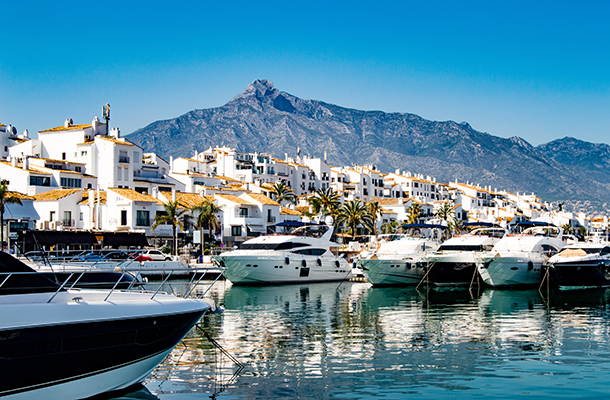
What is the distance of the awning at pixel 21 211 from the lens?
66500 millimetres

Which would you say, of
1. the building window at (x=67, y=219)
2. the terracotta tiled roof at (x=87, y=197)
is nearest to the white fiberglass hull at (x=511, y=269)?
the terracotta tiled roof at (x=87, y=197)

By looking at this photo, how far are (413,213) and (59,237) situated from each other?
69.6 m

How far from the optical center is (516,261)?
155 feet

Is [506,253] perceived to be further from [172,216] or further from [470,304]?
[172,216]

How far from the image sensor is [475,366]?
59.3 feet

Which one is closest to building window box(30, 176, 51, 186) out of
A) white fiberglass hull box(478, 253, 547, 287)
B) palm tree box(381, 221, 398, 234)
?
palm tree box(381, 221, 398, 234)

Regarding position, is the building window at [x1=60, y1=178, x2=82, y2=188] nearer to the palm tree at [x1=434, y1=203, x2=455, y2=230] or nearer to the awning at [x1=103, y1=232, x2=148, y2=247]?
the awning at [x1=103, y1=232, x2=148, y2=247]

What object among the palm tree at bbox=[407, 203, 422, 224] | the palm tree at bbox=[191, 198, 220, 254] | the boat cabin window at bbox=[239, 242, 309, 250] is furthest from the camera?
the palm tree at bbox=[407, 203, 422, 224]

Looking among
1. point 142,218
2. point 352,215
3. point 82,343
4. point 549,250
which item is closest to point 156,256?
point 142,218

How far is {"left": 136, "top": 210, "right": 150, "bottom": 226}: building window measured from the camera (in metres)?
69.2

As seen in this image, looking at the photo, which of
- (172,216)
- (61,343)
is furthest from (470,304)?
(172,216)

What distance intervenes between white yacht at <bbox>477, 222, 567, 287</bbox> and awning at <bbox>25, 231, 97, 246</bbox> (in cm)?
3697

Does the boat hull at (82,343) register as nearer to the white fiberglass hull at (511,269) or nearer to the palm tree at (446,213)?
the white fiberglass hull at (511,269)

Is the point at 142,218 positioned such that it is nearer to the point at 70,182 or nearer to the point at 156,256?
the point at 156,256
